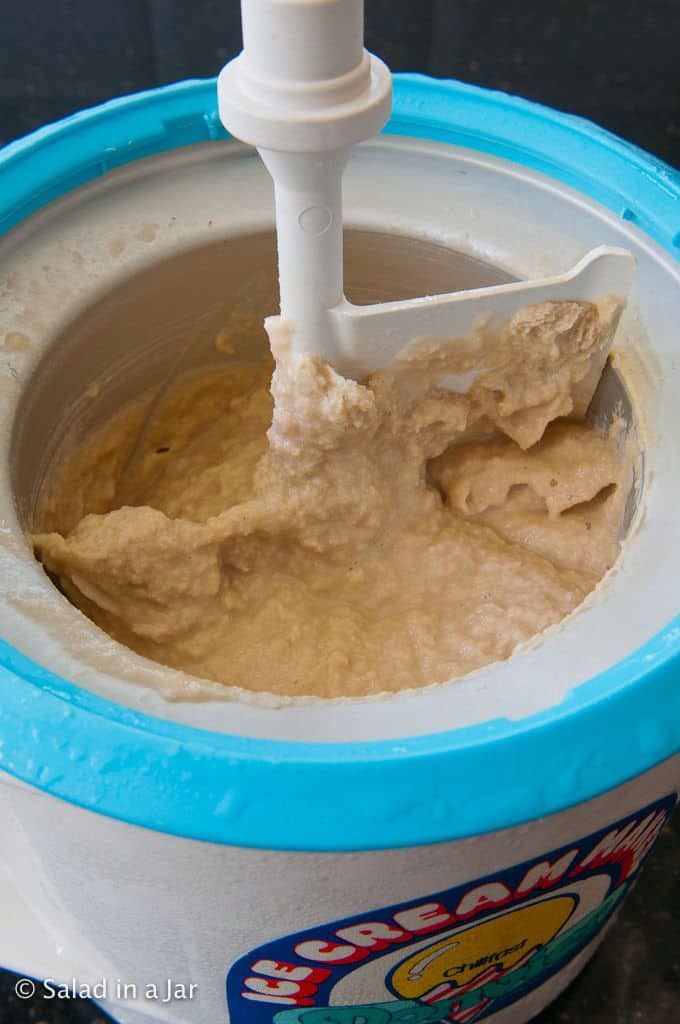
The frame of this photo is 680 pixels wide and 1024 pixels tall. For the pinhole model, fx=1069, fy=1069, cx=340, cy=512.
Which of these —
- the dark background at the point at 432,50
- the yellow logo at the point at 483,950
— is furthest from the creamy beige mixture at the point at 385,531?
the dark background at the point at 432,50

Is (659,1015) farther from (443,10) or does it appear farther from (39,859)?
(443,10)

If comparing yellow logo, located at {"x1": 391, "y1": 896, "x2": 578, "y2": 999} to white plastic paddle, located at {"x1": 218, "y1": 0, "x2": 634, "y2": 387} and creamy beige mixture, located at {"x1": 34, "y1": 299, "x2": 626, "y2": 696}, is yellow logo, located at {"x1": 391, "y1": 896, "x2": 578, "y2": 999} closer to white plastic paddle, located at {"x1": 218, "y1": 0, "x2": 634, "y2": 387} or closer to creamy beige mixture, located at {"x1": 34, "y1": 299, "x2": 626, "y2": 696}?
creamy beige mixture, located at {"x1": 34, "y1": 299, "x2": 626, "y2": 696}

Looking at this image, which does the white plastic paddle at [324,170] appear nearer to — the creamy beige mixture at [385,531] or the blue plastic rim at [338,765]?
the creamy beige mixture at [385,531]

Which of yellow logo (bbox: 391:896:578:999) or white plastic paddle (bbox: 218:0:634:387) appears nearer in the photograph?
white plastic paddle (bbox: 218:0:634:387)

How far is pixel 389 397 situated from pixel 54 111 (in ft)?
3.81

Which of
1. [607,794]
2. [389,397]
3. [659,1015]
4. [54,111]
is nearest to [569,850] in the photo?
[607,794]

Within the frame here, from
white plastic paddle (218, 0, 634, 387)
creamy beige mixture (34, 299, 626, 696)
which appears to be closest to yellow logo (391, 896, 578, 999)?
creamy beige mixture (34, 299, 626, 696)

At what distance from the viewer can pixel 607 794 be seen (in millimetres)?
632

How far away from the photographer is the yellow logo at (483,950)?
0.73 meters

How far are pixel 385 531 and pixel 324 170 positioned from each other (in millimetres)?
300

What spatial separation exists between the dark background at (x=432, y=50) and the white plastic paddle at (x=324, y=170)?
103 centimetres

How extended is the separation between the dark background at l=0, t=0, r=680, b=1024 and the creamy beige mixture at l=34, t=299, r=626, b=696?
38.9 inches

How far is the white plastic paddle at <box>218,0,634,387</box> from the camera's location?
0.60m

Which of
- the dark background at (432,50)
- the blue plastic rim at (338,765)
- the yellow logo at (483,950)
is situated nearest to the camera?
the blue plastic rim at (338,765)
